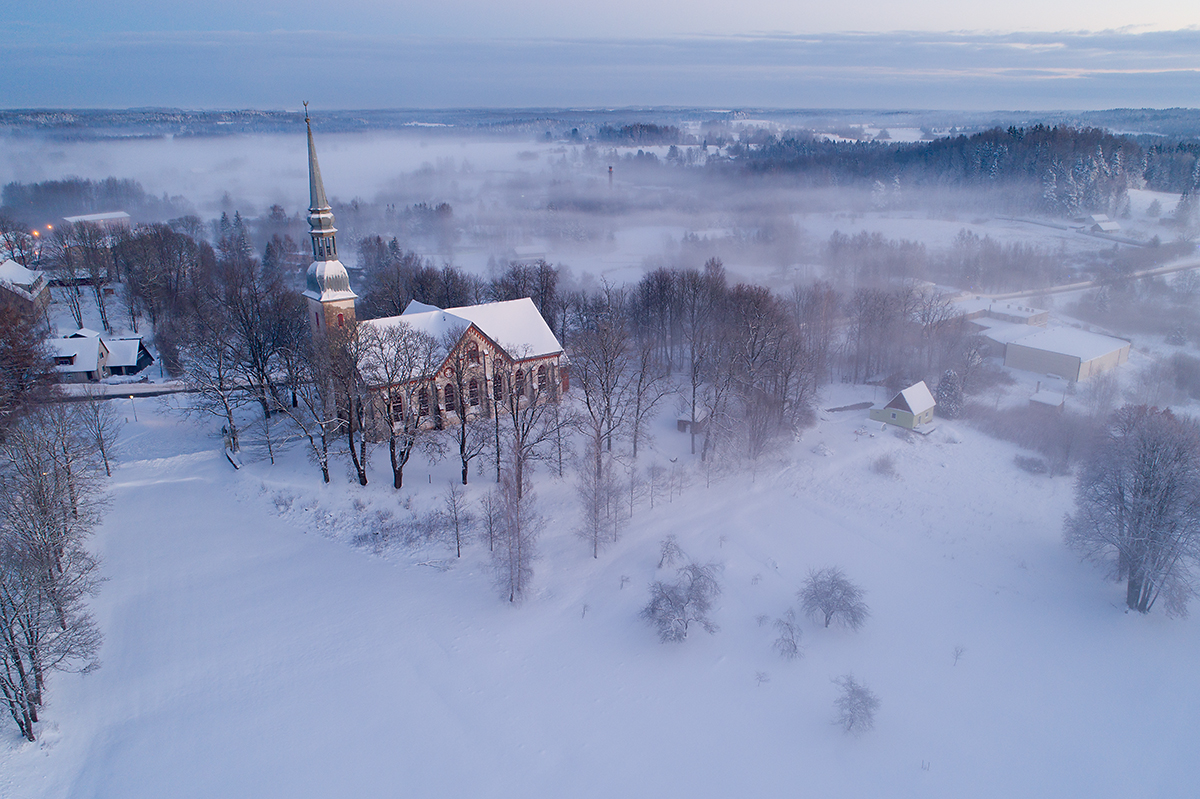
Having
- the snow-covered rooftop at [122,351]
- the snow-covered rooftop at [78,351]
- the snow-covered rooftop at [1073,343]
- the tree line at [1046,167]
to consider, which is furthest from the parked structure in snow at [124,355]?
the tree line at [1046,167]

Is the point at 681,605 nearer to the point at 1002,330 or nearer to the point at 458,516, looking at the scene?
the point at 458,516

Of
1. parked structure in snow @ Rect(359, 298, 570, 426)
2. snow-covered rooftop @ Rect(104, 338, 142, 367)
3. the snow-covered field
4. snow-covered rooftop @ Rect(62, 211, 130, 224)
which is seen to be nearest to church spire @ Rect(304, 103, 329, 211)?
parked structure in snow @ Rect(359, 298, 570, 426)

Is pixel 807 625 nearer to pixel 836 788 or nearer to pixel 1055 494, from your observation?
pixel 836 788

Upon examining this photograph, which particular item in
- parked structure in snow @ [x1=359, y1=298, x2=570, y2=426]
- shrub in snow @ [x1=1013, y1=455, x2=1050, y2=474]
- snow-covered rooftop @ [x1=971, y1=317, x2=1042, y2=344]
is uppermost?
parked structure in snow @ [x1=359, y1=298, x2=570, y2=426]

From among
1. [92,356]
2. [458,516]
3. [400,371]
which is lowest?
[458,516]

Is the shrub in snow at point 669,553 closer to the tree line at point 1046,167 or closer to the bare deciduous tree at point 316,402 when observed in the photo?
the bare deciduous tree at point 316,402

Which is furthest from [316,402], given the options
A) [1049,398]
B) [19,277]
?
[1049,398]

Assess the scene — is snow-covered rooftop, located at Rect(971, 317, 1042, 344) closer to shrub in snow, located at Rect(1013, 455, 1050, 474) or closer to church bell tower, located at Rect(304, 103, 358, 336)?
shrub in snow, located at Rect(1013, 455, 1050, 474)
